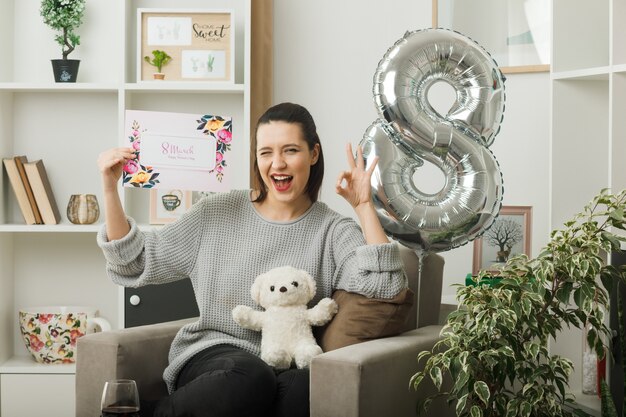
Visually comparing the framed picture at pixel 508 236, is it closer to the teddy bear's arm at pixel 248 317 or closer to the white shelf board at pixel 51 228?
the teddy bear's arm at pixel 248 317

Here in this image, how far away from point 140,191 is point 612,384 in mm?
1900

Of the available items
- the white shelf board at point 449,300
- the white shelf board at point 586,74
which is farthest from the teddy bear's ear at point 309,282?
the white shelf board at point 586,74

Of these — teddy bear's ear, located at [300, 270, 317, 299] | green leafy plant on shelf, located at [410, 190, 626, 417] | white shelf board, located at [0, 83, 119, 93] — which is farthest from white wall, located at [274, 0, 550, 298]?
green leafy plant on shelf, located at [410, 190, 626, 417]

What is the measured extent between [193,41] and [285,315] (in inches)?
55.8

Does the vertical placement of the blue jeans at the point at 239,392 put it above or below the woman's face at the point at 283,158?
below

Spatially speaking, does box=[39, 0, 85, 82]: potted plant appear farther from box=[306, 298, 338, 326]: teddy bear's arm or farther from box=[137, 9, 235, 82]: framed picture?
box=[306, 298, 338, 326]: teddy bear's arm

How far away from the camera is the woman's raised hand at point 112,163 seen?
2.32 metres

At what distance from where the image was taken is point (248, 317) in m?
2.30

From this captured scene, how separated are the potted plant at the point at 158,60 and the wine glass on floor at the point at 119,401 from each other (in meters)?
1.97

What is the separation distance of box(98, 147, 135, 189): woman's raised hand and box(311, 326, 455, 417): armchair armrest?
2.50ft

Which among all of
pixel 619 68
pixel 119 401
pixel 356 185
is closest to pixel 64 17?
pixel 356 185

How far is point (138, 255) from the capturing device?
2.39 metres

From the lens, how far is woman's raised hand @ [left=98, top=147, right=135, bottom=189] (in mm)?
2318

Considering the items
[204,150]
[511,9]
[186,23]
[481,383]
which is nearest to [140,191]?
[186,23]
